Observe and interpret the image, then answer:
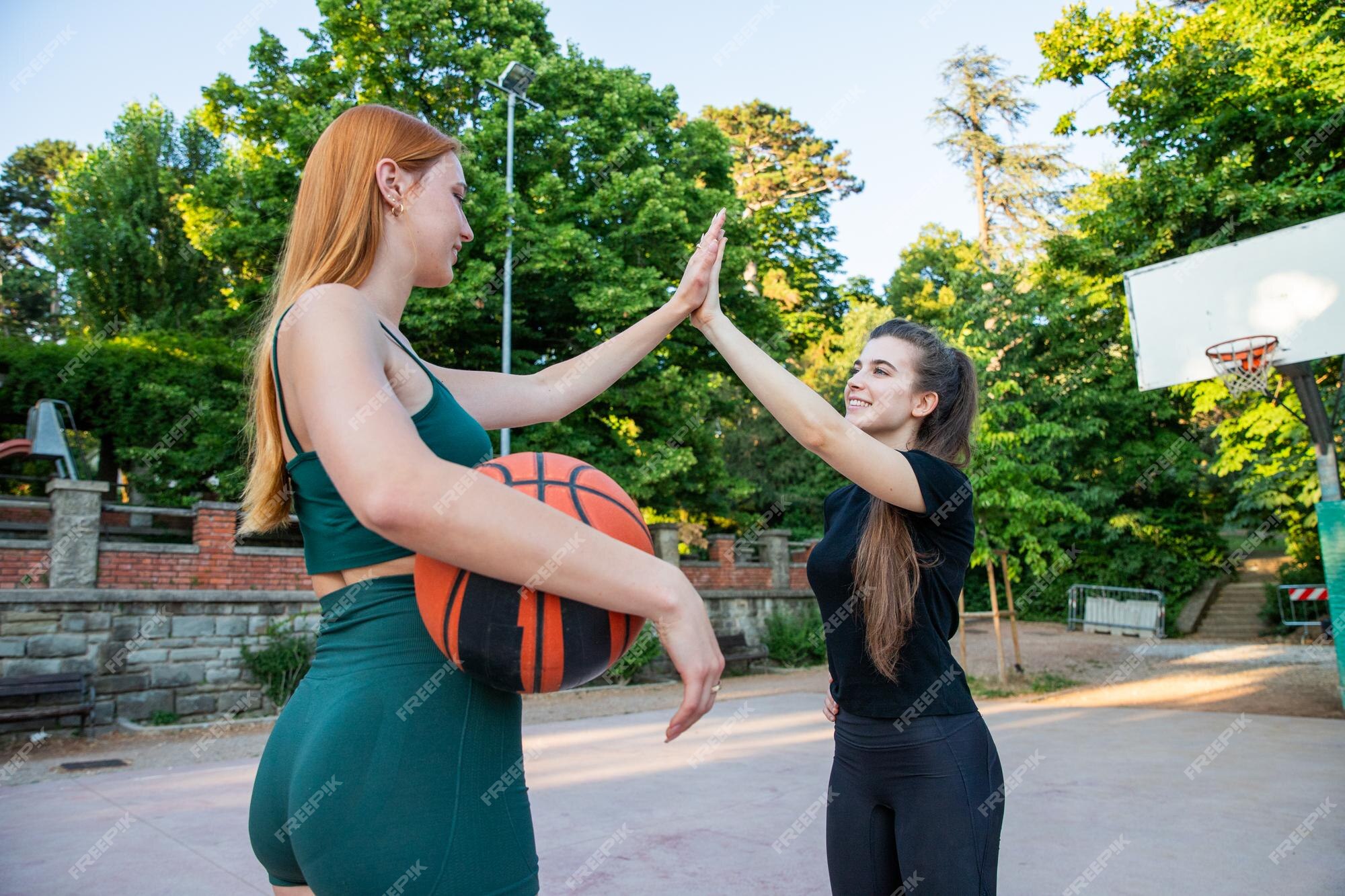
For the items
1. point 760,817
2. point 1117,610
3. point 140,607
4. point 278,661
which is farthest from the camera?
point 1117,610

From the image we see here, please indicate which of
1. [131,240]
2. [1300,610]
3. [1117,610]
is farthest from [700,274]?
[1300,610]

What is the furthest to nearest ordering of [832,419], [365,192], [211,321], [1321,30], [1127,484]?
[1127,484] → [211,321] → [1321,30] → [832,419] → [365,192]

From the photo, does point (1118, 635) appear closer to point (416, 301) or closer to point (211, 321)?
point (416, 301)

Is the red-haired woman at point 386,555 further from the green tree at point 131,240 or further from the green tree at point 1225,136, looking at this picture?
the green tree at point 131,240

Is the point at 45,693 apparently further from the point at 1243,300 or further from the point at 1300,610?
the point at 1300,610

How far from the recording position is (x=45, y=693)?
392 inches

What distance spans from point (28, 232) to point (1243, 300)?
41622 millimetres

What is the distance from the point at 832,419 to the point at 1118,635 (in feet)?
83.0

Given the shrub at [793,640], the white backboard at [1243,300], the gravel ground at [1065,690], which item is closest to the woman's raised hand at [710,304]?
the gravel ground at [1065,690]

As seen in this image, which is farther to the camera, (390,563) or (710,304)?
(710,304)

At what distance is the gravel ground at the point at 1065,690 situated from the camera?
9438mm

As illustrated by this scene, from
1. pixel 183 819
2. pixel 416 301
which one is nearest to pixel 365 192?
pixel 183 819

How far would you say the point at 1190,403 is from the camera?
27234 mm

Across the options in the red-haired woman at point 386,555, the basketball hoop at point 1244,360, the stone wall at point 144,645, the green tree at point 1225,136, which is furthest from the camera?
the green tree at point 1225,136
